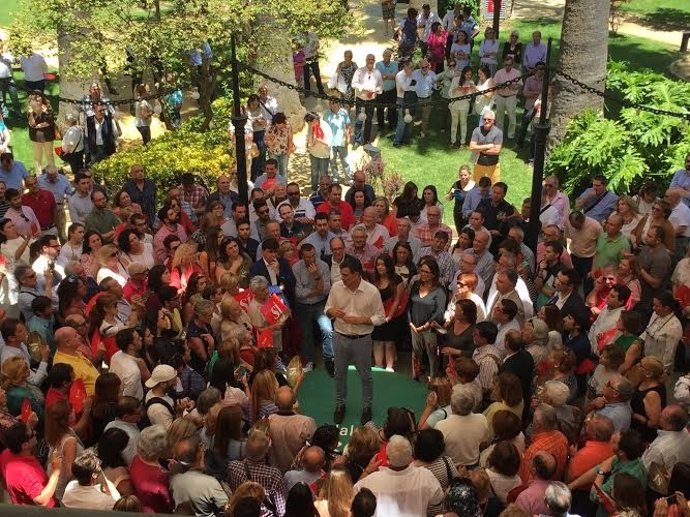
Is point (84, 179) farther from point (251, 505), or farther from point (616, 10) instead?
point (616, 10)

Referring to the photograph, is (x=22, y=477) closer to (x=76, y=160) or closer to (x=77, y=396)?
(x=77, y=396)

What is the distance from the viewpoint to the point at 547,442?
6.48 m

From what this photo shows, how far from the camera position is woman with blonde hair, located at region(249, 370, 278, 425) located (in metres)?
7.33

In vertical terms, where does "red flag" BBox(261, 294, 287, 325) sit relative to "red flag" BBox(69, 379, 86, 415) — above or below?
below

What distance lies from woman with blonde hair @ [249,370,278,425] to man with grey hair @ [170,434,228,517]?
1229 millimetres

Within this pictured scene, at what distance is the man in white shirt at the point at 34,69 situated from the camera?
17.9 metres

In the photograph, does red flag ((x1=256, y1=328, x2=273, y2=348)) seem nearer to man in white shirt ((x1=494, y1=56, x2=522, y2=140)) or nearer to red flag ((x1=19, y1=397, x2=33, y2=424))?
red flag ((x1=19, y1=397, x2=33, y2=424))

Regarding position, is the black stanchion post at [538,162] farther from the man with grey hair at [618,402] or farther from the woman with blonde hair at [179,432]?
the woman with blonde hair at [179,432]

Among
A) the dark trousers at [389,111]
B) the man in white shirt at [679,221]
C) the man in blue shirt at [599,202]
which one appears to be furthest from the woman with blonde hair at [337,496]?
the dark trousers at [389,111]

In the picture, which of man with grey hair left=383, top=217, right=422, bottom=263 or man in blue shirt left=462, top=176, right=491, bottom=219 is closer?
man with grey hair left=383, top=217, right=422, bottom=263

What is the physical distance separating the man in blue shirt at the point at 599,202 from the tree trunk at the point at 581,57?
429 cm

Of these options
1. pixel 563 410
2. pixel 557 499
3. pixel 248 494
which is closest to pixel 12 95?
pixel 563 410

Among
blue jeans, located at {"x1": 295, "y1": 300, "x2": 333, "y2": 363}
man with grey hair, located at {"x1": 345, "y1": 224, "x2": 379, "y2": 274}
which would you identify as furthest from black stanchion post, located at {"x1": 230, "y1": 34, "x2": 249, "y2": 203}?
blue jeans, located at {"x1": 295, "y1": 300, "x2": 333, "y2": 363}

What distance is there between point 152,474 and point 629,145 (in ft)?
31.7
